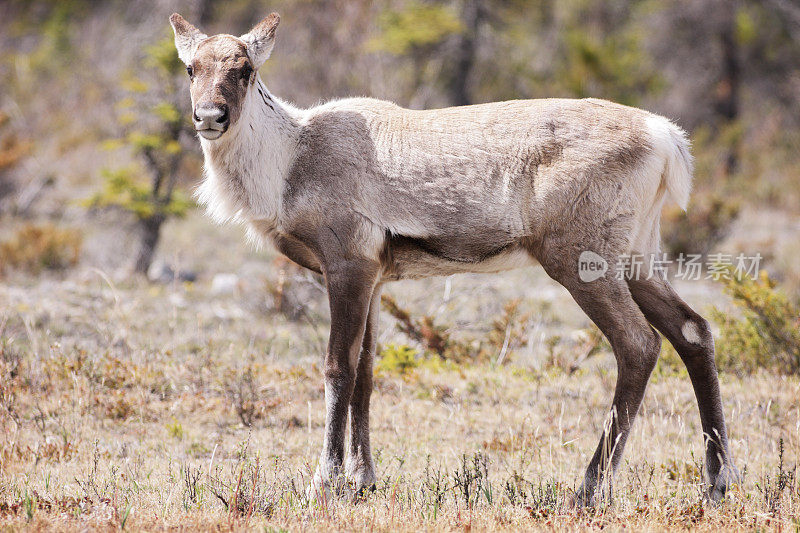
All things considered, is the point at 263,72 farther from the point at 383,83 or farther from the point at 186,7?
the point at 186,7

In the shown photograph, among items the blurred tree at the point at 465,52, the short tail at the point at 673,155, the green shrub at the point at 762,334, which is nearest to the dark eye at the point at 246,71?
the short tail at the point at 673,155

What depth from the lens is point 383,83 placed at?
765 inches

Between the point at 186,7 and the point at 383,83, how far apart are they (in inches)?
283

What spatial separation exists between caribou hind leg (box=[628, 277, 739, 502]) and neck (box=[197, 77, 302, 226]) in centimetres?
248

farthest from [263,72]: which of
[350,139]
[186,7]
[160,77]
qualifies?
[350,139]

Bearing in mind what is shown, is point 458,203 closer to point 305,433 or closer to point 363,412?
point 363,412

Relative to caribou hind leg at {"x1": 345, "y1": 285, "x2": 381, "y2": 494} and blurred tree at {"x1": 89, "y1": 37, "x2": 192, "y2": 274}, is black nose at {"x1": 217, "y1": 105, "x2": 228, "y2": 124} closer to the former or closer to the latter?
caribou hind leg at {"x1": 345, "y1": 285, "x2": 381, "y2": 494}

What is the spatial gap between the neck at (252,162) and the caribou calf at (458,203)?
10 millimetres

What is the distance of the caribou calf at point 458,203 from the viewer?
16.4 feet

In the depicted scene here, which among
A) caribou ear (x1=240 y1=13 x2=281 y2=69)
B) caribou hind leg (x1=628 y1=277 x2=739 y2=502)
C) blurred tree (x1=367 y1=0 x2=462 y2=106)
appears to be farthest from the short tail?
blurred tree (x1=367 y1=0 x2=462 y2=106)

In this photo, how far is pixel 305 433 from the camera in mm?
6445

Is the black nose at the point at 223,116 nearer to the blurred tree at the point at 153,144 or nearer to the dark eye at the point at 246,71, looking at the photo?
the dark eye at the point at 246,71

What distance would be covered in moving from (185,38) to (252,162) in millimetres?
1004

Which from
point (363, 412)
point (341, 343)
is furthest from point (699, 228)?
point (341, 343)
